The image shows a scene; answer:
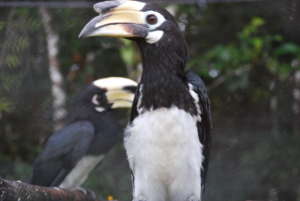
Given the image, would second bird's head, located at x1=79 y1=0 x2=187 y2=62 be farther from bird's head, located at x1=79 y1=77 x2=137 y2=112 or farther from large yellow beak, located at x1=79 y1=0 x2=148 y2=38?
bird's head, located at x1=79 y1=77 x2=137 y2=112

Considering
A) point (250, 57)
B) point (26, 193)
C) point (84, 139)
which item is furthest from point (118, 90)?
point (26, 193)

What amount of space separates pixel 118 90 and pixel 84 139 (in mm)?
320

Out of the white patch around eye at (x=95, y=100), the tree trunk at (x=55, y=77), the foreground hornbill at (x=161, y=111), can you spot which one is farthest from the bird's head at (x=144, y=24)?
the tree trunk at (x=55, y=77)

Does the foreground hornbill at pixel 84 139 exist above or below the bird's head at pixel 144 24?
below

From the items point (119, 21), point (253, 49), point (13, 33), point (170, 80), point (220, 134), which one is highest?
point (119, 21)

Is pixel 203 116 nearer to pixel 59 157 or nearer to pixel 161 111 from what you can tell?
pixel 161 111

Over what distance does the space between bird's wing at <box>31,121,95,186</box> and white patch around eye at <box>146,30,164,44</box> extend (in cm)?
121

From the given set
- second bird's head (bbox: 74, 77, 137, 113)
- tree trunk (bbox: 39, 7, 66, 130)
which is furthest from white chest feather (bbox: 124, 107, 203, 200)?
tree trunk (bbox: 39, 7, 66, 130)

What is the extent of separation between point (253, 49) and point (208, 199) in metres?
1.21

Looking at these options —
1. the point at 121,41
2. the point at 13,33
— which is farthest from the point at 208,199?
the point at 13,33

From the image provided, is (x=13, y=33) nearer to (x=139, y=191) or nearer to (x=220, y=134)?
(x=220, y=134)

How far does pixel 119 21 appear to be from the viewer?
2215mm

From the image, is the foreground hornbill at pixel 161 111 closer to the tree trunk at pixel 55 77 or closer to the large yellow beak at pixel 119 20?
the large yellow beak at pixel 119 20

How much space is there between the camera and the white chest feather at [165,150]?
2.24 meters
